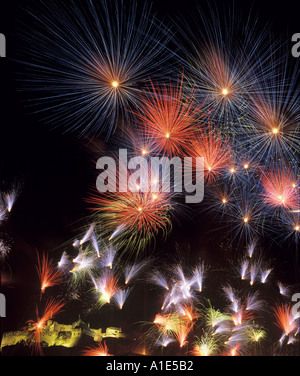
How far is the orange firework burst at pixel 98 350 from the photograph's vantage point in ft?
20.2

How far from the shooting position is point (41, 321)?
6.20 metres

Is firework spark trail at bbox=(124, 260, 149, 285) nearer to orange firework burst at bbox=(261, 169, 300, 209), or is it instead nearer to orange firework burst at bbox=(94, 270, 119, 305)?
orange firework burst at bbox=(94, 270, 119, 305)

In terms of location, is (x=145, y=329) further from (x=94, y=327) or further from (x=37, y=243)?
(x=37, y=243)

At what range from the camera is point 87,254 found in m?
7.05

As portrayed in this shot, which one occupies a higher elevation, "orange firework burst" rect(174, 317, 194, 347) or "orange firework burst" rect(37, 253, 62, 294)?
"orange firework burst" rect(37, 253, 62, 294)

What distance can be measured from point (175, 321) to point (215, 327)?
1.09 meters

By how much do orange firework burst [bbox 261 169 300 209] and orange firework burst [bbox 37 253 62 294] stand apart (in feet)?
17.8

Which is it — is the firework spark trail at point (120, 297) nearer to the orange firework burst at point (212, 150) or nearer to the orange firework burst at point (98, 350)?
the orange firework burst at point (98, 350)

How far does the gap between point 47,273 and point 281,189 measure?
228 inches

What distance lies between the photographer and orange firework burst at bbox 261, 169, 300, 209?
6.39 metres

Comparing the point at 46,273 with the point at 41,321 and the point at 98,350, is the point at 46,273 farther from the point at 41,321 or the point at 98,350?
the point at 98,350

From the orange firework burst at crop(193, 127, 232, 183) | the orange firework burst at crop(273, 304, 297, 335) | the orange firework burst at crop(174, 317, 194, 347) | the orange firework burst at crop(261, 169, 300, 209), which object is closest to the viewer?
the orange firework burst at crop(193, 127, 232, 183)

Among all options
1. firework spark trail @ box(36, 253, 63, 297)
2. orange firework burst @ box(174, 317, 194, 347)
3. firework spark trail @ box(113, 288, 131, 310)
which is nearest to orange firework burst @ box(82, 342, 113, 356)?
firework spark trail @ box(113, 288, 131, 310)

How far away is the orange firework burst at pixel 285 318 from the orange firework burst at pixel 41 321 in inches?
221
